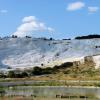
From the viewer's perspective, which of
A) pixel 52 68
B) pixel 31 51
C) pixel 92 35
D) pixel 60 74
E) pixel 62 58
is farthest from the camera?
pixel 92 35

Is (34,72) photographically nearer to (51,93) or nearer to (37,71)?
(37,71)

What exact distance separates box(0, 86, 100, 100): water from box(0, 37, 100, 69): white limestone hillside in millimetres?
37759

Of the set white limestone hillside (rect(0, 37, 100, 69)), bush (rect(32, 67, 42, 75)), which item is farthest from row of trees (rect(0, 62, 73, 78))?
white limestone hillside (rect(0, 37, 100, 69))

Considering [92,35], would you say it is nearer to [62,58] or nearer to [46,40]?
[46,40]

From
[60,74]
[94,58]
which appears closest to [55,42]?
[94,58]

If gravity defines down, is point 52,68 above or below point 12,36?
below

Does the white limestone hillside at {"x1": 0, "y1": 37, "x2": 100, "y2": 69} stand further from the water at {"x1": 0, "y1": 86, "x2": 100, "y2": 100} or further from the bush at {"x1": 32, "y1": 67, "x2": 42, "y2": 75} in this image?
the water at {"x1": 0, "y1": 86, "x2": 100, "y2": 100}

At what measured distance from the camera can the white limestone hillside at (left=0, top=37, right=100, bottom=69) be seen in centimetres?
8756

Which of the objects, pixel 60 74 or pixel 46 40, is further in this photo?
pixel 46 40

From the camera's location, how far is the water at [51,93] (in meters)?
41.8

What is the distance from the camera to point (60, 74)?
67.8 meters

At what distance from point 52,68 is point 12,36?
113 feet

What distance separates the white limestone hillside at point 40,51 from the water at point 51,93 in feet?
124

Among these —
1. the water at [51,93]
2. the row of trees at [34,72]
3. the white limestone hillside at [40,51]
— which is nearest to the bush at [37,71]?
the row of trees at [34,72]
